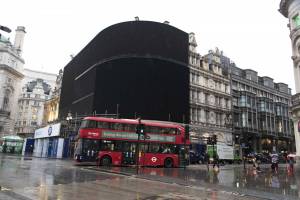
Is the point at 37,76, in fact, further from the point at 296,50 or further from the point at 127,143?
the point at 296,50

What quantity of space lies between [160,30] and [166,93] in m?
11.4

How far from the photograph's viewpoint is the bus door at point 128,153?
27516mm

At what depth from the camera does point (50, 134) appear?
48.9 m

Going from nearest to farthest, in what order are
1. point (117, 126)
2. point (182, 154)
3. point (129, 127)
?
point (117, 126) → point (129, 127) → point (182, 154)

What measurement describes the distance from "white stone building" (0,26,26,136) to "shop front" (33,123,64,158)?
101 ft

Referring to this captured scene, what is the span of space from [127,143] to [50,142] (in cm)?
2886

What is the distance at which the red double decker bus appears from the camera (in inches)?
1038

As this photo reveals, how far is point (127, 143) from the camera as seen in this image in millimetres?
27469

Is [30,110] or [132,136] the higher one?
[30,110]

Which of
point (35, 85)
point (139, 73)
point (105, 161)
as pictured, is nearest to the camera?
point (105, 161)

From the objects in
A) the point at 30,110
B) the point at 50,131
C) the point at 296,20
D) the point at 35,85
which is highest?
the point at 35,85

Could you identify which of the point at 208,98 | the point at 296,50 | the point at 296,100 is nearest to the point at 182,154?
the point at 296,100

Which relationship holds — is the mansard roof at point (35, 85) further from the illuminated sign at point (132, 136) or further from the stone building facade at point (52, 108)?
the illuminated sign at point (132, 136)

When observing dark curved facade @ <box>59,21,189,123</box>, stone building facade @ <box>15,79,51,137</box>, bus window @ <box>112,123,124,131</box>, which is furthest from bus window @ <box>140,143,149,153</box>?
stone building facade @ <box>15,79,51,137</box>
